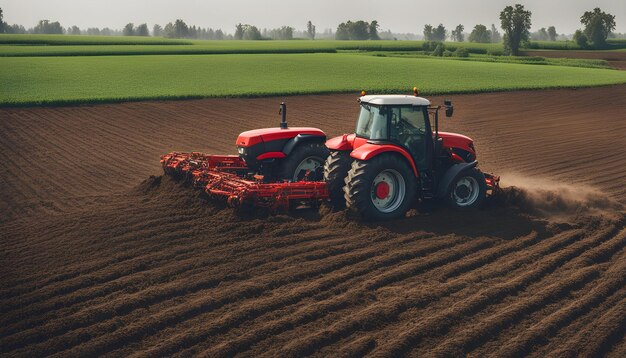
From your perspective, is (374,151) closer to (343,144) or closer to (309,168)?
(343,144)

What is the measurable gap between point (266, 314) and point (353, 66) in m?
43.5

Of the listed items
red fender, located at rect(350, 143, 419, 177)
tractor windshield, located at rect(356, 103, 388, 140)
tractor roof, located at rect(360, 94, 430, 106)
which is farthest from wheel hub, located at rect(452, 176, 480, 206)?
tractor windshield, located at rect(356, 103, 388, 140)

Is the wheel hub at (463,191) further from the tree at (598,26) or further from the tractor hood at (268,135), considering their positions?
the tree at (598,26)

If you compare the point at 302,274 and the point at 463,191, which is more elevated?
the point at 463,191

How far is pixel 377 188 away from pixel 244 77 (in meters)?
31.0

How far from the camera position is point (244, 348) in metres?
7.64

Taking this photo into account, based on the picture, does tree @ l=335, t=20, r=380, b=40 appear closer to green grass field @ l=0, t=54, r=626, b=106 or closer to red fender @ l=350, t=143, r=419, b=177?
green grass field @ l=0, t=54, r=626, b=106

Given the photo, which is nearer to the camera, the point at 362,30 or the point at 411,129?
the point at 411,129

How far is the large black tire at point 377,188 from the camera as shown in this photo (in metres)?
11.9

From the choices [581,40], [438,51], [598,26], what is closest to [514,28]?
[438,51]

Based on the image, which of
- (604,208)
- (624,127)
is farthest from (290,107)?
(604,208)

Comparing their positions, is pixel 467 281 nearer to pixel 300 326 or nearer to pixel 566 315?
pixel 566 315

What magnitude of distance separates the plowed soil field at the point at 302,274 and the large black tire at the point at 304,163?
4.45ft

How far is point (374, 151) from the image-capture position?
1195 cm
